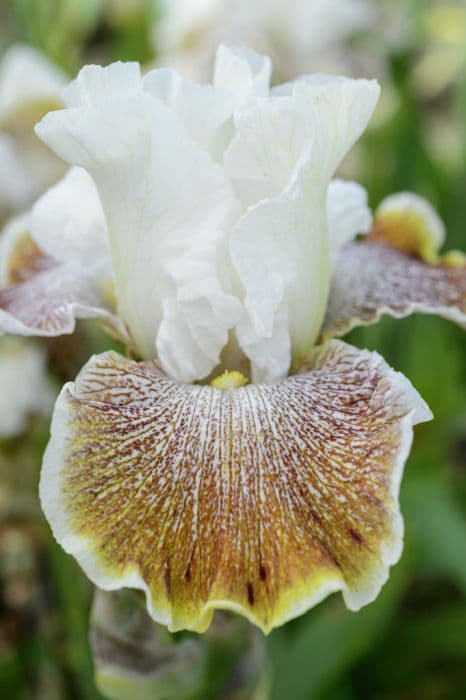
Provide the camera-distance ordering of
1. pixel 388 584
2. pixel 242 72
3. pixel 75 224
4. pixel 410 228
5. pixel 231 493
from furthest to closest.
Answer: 1. pixel 388 584
2. pixel 410 228
3. pixel 75 224
4. pixel 242 72
5. pixel 231 493

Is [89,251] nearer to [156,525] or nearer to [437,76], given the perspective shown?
[156,525]

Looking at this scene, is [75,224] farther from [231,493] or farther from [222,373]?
[231,493]

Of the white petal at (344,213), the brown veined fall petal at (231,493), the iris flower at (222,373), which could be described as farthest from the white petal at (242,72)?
the brown veined fall petal at (231,493)

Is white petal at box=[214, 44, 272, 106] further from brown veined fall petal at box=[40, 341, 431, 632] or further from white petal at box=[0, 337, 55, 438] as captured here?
white petal at box=[0, 337, 55, 438]

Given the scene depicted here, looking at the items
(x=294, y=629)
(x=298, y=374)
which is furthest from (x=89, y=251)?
(x=294, y=629)

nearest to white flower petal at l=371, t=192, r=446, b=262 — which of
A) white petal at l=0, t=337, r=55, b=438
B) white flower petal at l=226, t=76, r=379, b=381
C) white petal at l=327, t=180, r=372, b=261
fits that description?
white petal at l=327, t=180, r=372, b=261

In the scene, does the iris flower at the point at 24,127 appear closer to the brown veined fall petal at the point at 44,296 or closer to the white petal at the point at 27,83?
the white petal at the point at 27,83

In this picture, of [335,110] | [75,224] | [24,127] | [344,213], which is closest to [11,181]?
[24,127]
